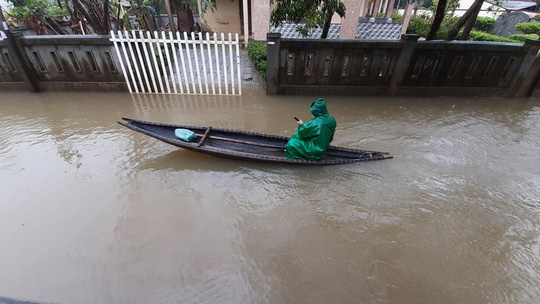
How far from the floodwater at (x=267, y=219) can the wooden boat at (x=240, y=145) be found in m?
0.26

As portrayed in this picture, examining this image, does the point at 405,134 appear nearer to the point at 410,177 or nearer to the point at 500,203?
the point at 410,177

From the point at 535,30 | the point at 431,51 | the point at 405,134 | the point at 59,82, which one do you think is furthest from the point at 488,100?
the point at 59,82

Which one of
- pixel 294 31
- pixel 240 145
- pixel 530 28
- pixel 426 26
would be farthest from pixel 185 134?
pixel 530 28

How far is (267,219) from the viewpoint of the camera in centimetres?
367

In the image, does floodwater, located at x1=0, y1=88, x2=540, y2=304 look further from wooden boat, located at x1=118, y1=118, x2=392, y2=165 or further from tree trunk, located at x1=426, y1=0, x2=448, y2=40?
tree trunk, located at x1=426, y1=0, x2=448, y2=40

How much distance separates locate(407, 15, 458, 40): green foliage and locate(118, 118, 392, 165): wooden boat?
11.2 metres

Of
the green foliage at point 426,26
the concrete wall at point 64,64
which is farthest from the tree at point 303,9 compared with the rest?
the green foliage at point 426,26

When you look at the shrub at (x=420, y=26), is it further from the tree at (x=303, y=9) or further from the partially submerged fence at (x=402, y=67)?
the tree at (x=303, y=9)

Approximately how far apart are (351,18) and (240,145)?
9158mm

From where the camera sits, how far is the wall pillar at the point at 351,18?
10501 mm

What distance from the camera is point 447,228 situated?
3.58m

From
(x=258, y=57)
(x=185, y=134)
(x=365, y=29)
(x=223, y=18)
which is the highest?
(x=223, y=18)

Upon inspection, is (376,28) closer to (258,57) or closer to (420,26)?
(420,26)

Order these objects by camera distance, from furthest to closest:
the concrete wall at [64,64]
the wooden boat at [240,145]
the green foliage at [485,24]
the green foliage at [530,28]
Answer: the green foliage at [485,24]
the green foliage at [530,28]
the concrete wall at [64,64]
the wooden boat at [240,145]
